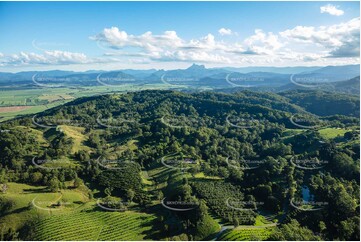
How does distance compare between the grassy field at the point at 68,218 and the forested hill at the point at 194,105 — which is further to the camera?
the forested hill at the point at 194,105

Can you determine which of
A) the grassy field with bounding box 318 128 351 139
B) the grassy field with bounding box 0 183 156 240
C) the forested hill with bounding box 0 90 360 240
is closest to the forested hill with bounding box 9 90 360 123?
the forested hill with bounding box 0 90 360 240

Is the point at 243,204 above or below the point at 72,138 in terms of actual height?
below

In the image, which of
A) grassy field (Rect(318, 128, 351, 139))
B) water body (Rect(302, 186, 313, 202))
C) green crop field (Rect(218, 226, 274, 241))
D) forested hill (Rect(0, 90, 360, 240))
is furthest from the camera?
grassy field (Rect(318, 128, 351, 139))

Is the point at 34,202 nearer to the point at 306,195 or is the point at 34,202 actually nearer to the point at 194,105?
the point at 306,195

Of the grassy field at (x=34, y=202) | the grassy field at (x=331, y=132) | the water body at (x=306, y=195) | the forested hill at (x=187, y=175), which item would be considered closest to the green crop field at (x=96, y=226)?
the forested hill at (x=187, y=175)

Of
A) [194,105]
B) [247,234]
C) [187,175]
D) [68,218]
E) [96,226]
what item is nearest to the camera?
[247,234]

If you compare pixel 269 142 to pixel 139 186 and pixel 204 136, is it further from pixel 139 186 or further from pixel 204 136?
pixel 139 186

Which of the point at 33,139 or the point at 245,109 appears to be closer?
the point at 33,139

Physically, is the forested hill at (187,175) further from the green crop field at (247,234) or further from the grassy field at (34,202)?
the green crop field at (247,234)

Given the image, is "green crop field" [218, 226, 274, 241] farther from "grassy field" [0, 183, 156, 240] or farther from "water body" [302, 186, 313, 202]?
"water body" [302, 186, 313, 202]

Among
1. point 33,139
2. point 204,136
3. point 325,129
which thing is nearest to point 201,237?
point 204,136

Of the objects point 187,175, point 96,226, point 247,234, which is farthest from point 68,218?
point 247,234
